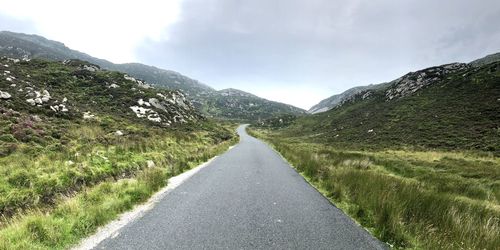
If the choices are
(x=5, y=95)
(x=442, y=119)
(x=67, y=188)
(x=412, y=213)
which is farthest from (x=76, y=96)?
(x=442, y=119)

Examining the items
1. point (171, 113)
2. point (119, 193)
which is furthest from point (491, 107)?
point (119, 193)

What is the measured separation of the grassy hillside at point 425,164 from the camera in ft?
25.0

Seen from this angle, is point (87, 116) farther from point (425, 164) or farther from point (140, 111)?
point (425, 164)

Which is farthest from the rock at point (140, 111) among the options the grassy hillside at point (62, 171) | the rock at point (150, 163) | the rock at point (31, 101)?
the rock at point (150, 163)

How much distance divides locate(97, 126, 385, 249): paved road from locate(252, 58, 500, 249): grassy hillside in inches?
37.4

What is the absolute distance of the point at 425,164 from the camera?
30031mm

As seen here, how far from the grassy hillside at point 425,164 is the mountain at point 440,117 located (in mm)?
221

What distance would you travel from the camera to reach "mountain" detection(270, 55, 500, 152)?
165ft

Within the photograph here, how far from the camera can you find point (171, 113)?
58188 millimetres

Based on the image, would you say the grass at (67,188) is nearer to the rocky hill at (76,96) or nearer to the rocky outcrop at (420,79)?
the rocky hill at (76,96)

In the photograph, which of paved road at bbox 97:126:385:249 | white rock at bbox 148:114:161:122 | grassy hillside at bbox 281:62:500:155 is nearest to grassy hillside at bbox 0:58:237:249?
paved road at bbox 97:126:385:249

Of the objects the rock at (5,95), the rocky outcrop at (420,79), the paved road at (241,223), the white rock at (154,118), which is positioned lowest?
the paved road at (241,223)

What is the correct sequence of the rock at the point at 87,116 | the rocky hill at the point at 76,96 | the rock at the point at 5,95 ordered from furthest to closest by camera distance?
the rock at the point at 87,116, the rocky hill at the point at 76,96, the rock at the point at 5,95

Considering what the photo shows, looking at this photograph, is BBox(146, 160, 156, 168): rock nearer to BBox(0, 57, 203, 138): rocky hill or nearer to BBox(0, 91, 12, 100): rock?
BBox(0, 57, 203, 138): rocky hill
